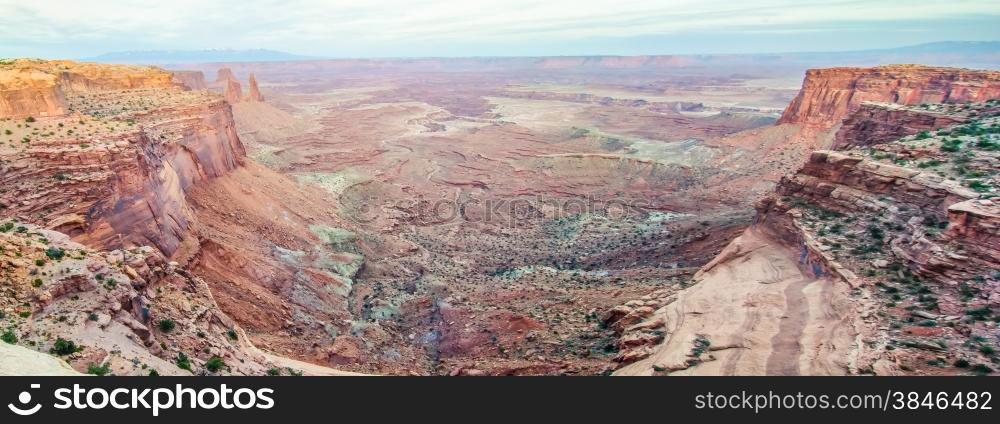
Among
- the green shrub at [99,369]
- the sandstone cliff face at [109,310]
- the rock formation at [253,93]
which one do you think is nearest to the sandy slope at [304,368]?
the sandstone cliff face at [109,310]

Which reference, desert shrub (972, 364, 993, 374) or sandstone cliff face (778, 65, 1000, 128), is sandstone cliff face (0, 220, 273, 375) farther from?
sandstone cliff face (778, 65, 1000, 128)

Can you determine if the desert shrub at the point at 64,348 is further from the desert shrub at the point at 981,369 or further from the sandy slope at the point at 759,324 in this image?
the desert shrub at the point at 981,369

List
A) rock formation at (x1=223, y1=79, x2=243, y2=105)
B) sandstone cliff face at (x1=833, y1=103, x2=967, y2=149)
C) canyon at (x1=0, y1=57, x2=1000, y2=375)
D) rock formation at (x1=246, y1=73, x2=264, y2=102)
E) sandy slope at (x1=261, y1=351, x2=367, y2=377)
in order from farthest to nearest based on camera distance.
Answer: rock formation at (x1=246, y1=73, x2=264, y2=102) < rock formation at (x1=223, y1=79, x2=243, y2=105) < sandstone cliff face at (x1=833, y1=103, x2=967, y2=149) < sandy slope at (x1=261, y1=351, x2=367, y2=377) < canyon at (x1=0, y1=57, x2=1000, y2=375)

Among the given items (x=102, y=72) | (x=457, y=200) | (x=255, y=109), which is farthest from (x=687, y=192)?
(x=255, y=109)

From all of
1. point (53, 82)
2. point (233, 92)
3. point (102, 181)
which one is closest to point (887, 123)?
point (102, 181)

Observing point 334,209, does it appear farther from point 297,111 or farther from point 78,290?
point 297,111

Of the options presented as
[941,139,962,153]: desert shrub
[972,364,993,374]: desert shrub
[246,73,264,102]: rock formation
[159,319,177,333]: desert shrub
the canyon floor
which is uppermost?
[246,73,264,102]: rock formation

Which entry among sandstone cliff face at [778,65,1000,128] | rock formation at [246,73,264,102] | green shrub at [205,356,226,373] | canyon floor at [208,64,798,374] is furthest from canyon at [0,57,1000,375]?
rock formation at [246,73,264,102]

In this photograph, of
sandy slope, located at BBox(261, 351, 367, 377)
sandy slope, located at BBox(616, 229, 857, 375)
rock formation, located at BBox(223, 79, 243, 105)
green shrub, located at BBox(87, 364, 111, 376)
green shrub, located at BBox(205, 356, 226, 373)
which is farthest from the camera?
rock formation, located at BBox(223, 79, 243, 105)
